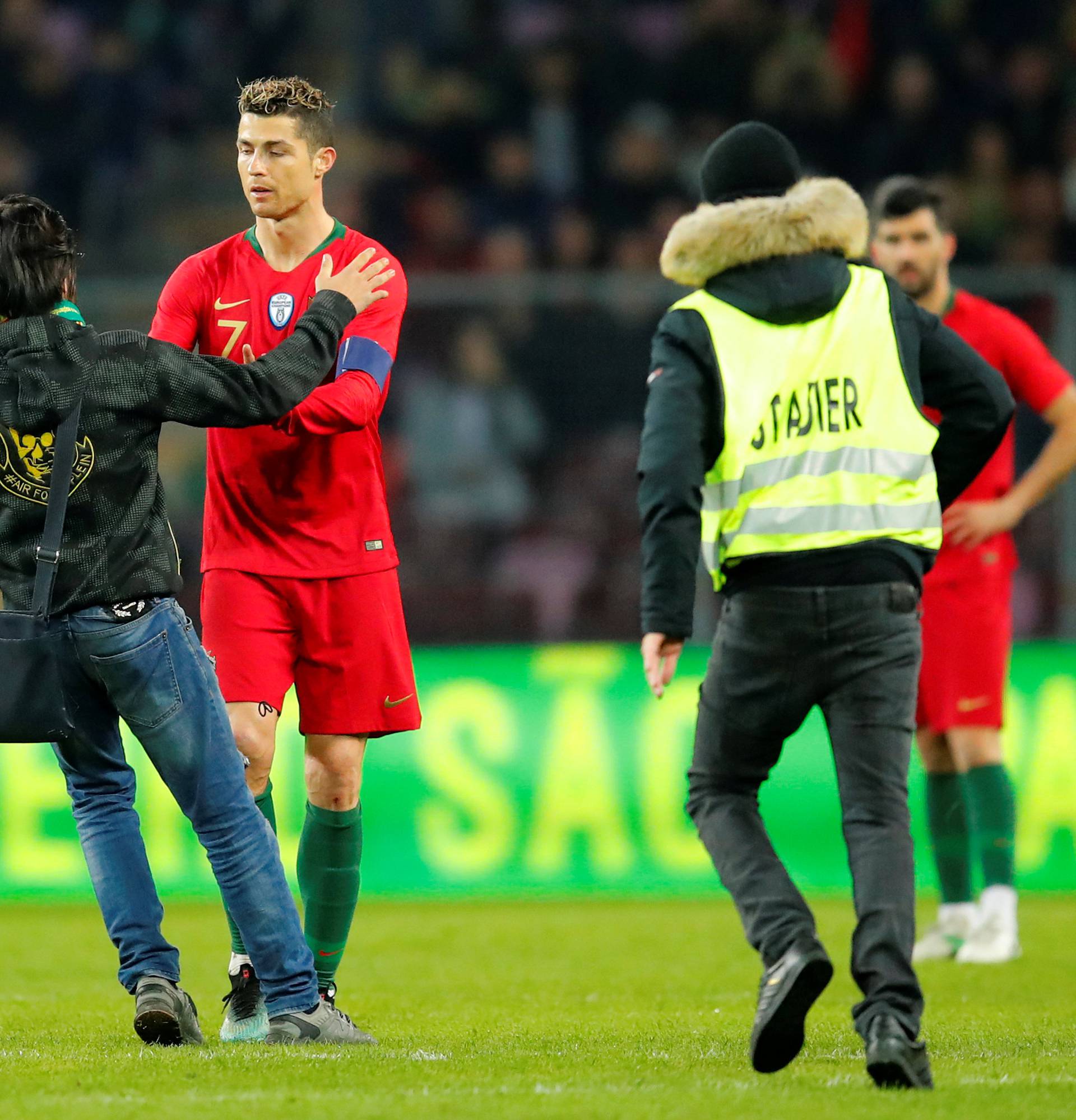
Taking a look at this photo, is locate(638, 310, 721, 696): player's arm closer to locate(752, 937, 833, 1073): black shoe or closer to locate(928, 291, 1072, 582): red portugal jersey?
locate(752, 937, 833, 1073): black shoe

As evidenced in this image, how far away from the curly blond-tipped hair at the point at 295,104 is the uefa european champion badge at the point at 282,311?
16.0 inches

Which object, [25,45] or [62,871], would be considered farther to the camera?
[25,45]

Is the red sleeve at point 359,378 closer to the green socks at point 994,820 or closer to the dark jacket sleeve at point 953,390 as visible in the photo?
the dark jacket sleeve at point 953,390

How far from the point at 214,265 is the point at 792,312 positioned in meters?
1.73

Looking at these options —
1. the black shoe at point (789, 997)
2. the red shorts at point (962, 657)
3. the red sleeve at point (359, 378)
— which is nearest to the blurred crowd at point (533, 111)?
the red shorts at point (962, 657)

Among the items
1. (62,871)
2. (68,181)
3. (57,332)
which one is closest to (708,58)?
(68,181)

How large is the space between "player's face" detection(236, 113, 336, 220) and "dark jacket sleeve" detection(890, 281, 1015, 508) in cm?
165

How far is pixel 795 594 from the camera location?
3.98 meters

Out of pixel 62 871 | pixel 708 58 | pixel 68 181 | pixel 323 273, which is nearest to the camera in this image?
pixel 323 273

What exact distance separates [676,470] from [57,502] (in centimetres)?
136

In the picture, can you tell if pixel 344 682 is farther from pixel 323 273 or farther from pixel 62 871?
pixel 62 871

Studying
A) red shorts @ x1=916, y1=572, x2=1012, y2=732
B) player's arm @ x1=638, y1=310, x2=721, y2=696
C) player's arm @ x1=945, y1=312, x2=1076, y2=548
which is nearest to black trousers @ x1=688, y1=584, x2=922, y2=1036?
player's arm @ x1=638, y1=310, x2=721, y2=696

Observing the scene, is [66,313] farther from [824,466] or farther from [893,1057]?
[893,1057]

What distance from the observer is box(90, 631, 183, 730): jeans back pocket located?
13.8 ft
